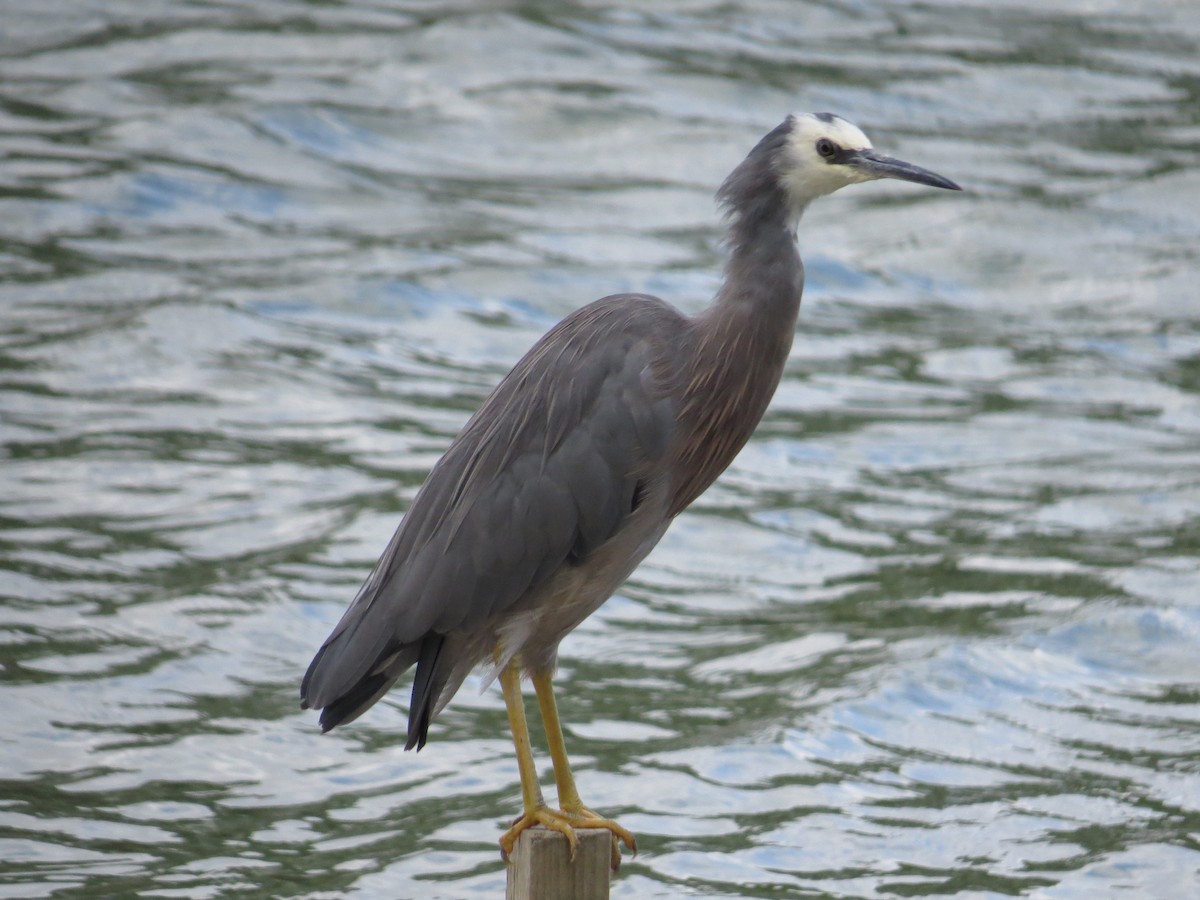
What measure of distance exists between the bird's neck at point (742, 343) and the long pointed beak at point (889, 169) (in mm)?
298

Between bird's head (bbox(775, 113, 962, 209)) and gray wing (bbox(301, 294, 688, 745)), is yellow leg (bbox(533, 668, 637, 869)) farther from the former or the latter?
bird's head (bbox(775, 113, 962, 209))

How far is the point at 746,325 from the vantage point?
5.29 metres

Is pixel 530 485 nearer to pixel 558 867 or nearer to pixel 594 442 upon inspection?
pixel 594 442

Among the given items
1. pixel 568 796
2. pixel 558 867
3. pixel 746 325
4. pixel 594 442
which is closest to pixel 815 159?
pixel 746 325

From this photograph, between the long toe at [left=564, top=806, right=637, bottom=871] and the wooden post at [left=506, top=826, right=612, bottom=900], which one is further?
the long toe at [left=564, top=806, right=637, bottom=871]

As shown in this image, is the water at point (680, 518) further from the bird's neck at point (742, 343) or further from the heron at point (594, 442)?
the bird's neck at point (742, 343)

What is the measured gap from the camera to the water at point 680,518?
7.96 meters

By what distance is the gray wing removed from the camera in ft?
17.0

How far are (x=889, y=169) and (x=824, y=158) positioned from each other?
214 millimetres

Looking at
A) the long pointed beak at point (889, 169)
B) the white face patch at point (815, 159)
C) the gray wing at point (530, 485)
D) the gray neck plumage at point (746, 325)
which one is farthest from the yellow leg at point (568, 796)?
the long pointed beak at point (889, 169)

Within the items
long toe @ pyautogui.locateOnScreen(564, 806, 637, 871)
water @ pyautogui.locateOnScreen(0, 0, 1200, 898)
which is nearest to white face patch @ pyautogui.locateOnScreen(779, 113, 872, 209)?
long toe @ pyautogui.locateOnScreen(564, 806, 637, 871)

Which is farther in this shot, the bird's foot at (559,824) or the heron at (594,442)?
the heron at (594,442)

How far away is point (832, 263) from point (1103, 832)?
28.2ft

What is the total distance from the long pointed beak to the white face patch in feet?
0.06
